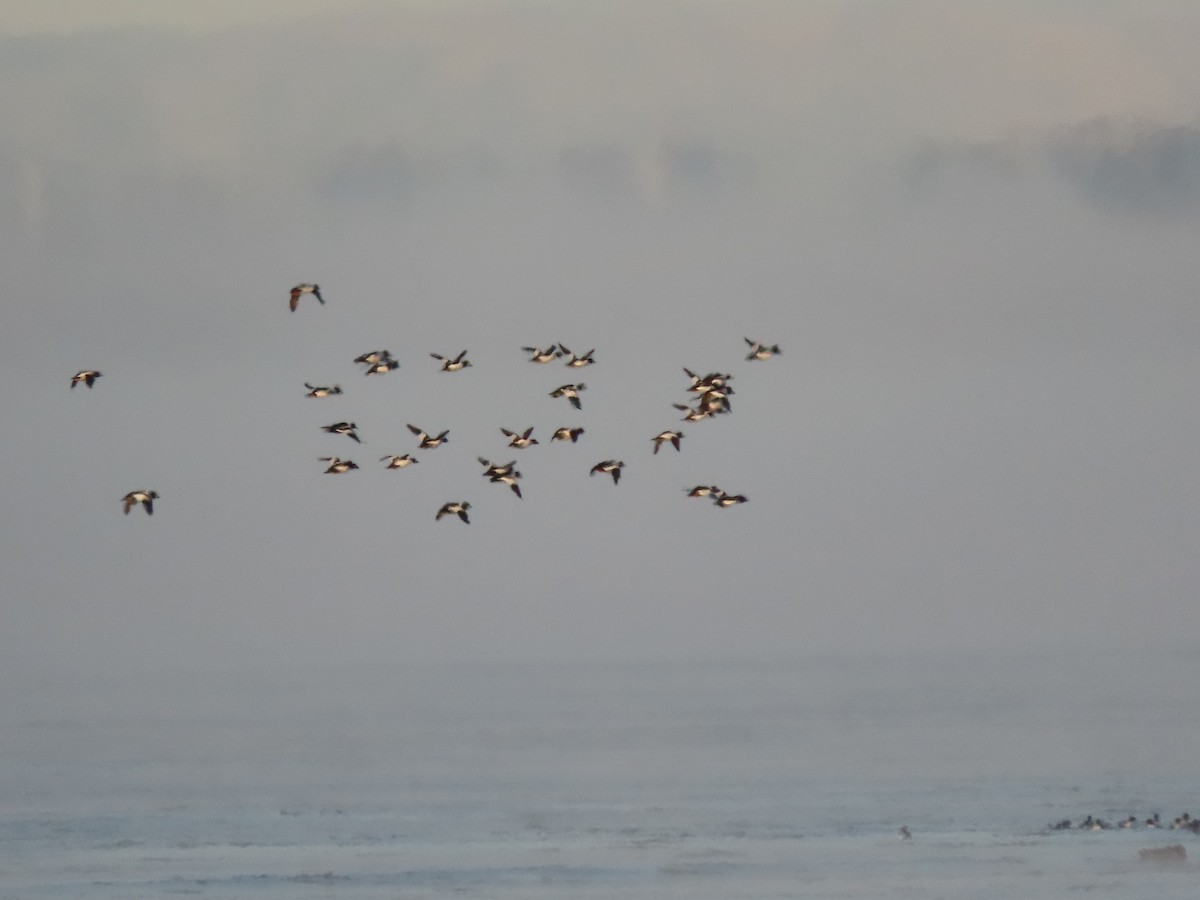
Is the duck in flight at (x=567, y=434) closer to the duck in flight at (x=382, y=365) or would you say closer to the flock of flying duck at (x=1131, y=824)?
the duck in flight at (x=382, y=365)

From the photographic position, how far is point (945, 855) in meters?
66.4

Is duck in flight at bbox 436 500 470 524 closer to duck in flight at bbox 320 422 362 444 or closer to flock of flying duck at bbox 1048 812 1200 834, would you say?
duck in flight at bbox 320 422 362 444

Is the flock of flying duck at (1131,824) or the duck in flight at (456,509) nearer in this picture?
the duck in flight at (456,509)

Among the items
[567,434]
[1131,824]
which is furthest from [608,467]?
[1131,824]

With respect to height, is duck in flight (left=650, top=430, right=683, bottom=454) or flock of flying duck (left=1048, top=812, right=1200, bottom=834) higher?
duck in flight (left=650, top=430, right=683, bottom=454)

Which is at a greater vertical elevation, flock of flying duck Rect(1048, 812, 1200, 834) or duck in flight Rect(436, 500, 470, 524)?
duck in flight Rect(436, 500, 470, 524)

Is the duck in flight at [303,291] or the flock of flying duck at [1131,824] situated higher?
the duck in flight at [303,291]

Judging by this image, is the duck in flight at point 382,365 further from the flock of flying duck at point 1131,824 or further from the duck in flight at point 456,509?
the flock of flying duck at point 1131,824

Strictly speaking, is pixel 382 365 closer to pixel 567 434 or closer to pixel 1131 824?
pixel 567 434

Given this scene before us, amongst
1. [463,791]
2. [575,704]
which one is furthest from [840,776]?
[575,704]

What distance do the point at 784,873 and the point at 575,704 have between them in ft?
352

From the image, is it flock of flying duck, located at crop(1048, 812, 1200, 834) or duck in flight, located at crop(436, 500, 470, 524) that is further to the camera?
flock of flying duck, located at crop(1048, 812, 1200, 834)

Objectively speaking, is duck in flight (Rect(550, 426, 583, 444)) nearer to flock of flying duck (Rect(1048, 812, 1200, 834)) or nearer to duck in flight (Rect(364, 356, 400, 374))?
duck in flight (Rect(364, 356, 400, 374))

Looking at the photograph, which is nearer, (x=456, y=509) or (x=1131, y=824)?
(x=456, y=509)
